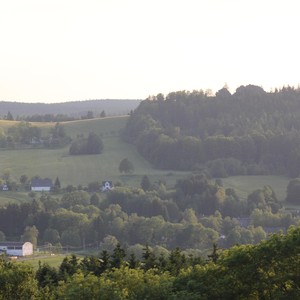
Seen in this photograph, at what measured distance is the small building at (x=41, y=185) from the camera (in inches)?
6526

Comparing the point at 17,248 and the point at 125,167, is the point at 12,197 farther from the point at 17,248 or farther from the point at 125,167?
the point at 17,248

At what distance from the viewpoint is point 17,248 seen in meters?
117

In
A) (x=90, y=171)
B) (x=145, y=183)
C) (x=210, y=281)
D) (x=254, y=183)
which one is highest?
(x=210, y=281)

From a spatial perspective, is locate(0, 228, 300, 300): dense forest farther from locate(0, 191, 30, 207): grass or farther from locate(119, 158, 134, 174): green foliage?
locate(119, 158, 134, 174): green foliage

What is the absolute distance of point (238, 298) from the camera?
4588cm

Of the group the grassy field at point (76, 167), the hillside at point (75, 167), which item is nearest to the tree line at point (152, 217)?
the grassy field at point (76, 167)

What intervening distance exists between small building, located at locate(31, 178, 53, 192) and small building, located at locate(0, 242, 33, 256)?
44.1m

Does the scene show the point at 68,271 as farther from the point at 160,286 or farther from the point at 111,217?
the point at 111,217

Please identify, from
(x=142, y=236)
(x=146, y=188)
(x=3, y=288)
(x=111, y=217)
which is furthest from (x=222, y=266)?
(x=146, y=188)

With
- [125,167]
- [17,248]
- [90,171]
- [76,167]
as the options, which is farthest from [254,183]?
[17,248]

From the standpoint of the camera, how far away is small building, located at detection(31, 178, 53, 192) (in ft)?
544

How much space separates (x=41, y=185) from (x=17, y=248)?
51.5 meters

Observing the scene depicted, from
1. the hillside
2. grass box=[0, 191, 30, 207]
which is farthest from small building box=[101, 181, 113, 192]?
grass box=[0, 191, 30, 207]

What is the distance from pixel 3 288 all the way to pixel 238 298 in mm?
14770
